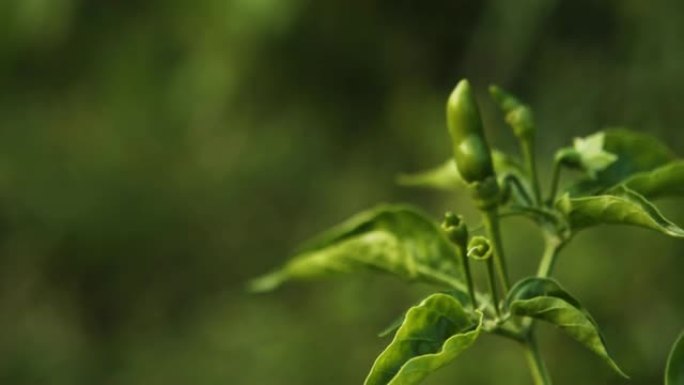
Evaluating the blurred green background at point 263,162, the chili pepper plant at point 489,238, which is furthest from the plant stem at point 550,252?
the blurred green background at point 263,162

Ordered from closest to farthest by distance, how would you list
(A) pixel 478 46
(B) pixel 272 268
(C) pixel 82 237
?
1. (A) pixel 478 46
2. (B) pixel 272 268
3. (C) pixel 82 237

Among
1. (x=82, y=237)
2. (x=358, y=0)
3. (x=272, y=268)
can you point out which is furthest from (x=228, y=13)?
(x=82, y=237)

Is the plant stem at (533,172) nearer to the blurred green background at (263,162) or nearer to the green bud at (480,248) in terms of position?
the green bud at (480,248)

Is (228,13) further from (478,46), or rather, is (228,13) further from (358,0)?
(478,46)

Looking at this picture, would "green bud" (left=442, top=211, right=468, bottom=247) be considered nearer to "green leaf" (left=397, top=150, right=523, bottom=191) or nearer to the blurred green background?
"green leaf" (left=397, top=150, right=523, bottom=191)

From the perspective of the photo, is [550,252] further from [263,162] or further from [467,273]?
[263,162]

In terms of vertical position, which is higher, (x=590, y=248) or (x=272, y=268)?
(x=272, y=268)

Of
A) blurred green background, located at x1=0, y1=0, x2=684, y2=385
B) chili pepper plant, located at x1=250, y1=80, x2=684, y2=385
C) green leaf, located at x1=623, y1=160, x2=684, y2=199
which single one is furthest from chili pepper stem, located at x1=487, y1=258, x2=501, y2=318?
blurred green background, located at x1=0, y1=0, x2=684, y2=385

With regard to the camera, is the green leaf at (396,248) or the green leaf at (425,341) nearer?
the green leaf at (425,341)
